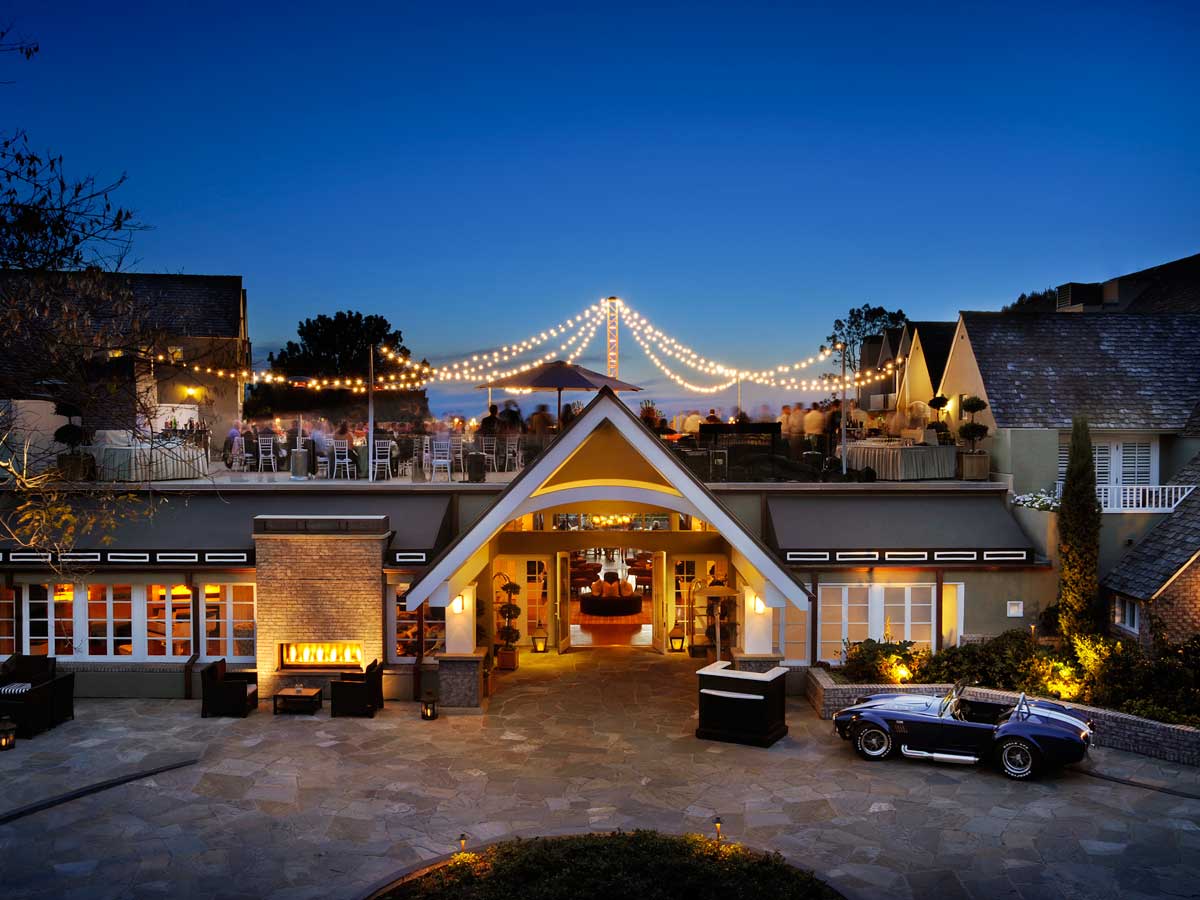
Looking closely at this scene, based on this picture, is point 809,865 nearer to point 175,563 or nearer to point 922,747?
point 922,747

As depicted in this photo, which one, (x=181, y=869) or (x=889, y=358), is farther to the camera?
(x=889, y=358)

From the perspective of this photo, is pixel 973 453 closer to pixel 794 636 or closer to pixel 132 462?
pixel 794 636

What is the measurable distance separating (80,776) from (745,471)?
13088 millimetres

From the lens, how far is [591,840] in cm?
1002

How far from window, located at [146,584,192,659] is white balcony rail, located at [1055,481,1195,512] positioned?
58.5 feet

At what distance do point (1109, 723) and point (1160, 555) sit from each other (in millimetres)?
4036

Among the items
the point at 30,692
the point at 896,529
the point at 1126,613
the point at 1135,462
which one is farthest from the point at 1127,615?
the point at 30,692

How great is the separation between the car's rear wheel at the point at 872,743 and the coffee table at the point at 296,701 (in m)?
9.24

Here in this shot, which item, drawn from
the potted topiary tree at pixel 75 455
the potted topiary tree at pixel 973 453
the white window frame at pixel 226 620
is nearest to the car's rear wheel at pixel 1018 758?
the potted topiary tree at pixel 973 453

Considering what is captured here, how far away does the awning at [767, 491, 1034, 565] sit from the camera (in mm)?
17234

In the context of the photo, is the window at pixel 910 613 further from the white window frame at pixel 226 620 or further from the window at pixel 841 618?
the white window frame at pixel 226 620

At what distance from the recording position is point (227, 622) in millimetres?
17422

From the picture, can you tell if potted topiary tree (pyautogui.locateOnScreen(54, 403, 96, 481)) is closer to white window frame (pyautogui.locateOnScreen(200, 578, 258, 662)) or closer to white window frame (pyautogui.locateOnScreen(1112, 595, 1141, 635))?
white window frame (pyautogui.locateOnScreen(200, 578, 258, 662))

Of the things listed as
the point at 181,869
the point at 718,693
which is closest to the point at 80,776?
the point at 181,869
